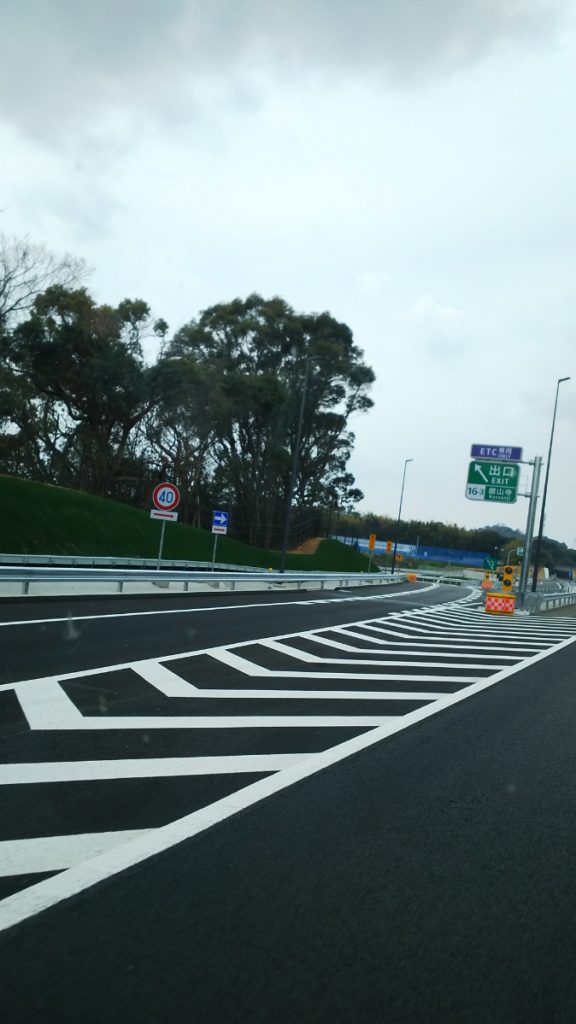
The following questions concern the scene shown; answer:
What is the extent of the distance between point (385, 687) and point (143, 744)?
3815 millimetres

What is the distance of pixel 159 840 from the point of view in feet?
12.2

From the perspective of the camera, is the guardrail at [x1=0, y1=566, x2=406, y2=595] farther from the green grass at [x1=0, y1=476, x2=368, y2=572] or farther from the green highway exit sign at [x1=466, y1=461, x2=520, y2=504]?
the green grass at [x1=0, y1=476, x2=368, y2=572]

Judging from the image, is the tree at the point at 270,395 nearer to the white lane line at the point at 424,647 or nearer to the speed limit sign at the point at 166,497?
the speed limit sign at the point at 166,497

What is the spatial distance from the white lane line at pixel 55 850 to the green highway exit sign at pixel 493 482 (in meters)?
25.4

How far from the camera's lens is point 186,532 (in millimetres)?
44969

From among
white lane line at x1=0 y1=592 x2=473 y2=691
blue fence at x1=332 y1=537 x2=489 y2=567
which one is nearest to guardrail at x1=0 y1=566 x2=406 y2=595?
white lane line at x1=0 y1=592 x2=473 y2=691

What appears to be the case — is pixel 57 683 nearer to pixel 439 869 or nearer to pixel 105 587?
pixel 439 869

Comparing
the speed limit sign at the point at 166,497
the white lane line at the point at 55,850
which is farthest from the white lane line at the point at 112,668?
the speed limit sign at the point at 166,497

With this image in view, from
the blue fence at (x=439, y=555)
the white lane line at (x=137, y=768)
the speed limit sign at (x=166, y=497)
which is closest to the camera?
the white lane line at (x=137, y=768)

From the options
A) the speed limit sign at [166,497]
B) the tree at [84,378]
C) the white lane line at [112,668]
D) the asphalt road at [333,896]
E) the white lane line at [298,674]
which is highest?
the tree at [84,378]

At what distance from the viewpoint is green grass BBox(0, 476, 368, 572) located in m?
32.5

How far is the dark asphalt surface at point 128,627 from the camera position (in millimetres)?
8984

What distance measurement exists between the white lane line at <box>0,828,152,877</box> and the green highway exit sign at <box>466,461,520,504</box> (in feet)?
83.2

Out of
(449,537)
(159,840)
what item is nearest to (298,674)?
(159,840)
